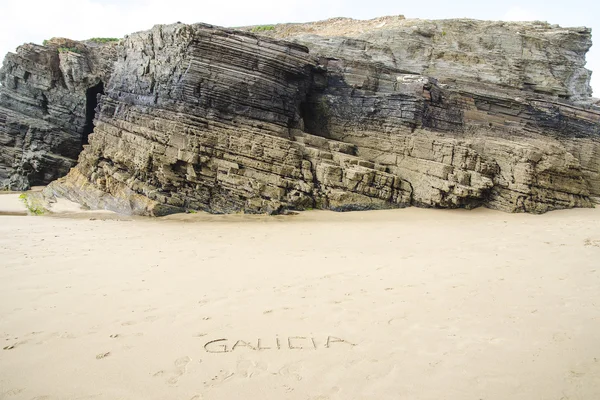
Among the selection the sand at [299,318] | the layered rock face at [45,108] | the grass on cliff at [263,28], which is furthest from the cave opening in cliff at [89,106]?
the sand at [299,318]

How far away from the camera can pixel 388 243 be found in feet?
27.1

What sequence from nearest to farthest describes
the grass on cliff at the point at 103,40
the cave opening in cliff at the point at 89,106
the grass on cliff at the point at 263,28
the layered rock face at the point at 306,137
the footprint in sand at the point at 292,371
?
1. the footprint in sand at the point at 292,371
2. the layered rock face at the point at 306,137
3. the cave opening in cliff at the point at 89,106
4. the grass on cliff at the point at 103,40
5. the grass on cliff at the point at 263,28

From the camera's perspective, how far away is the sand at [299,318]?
311 centimetres

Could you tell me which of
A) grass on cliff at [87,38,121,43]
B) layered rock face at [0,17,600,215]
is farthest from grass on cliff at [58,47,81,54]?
layered rock face at [0,17,600,215]

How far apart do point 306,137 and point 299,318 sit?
9.22 meters

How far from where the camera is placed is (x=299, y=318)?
14.1ft

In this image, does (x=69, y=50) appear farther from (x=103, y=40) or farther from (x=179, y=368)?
(x=179, y=368)

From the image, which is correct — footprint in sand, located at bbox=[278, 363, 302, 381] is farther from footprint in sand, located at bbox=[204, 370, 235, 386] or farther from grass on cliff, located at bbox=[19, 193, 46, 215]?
grass on cliff, located at bbox=[19, 193, 46, 215]

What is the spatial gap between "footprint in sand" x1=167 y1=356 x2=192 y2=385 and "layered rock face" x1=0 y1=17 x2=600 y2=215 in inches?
328

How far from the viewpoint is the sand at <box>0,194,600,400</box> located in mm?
3109

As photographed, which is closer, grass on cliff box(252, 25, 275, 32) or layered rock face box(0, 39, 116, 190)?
layered rock face box(0, 39, 116, 190)

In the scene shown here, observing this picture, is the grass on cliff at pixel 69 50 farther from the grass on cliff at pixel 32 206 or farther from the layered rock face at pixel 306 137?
the grass on cliff at pixel 32 206

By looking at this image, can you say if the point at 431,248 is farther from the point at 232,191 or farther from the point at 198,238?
the point at 232,191

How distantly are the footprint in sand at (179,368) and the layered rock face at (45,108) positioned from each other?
17.4 metres
